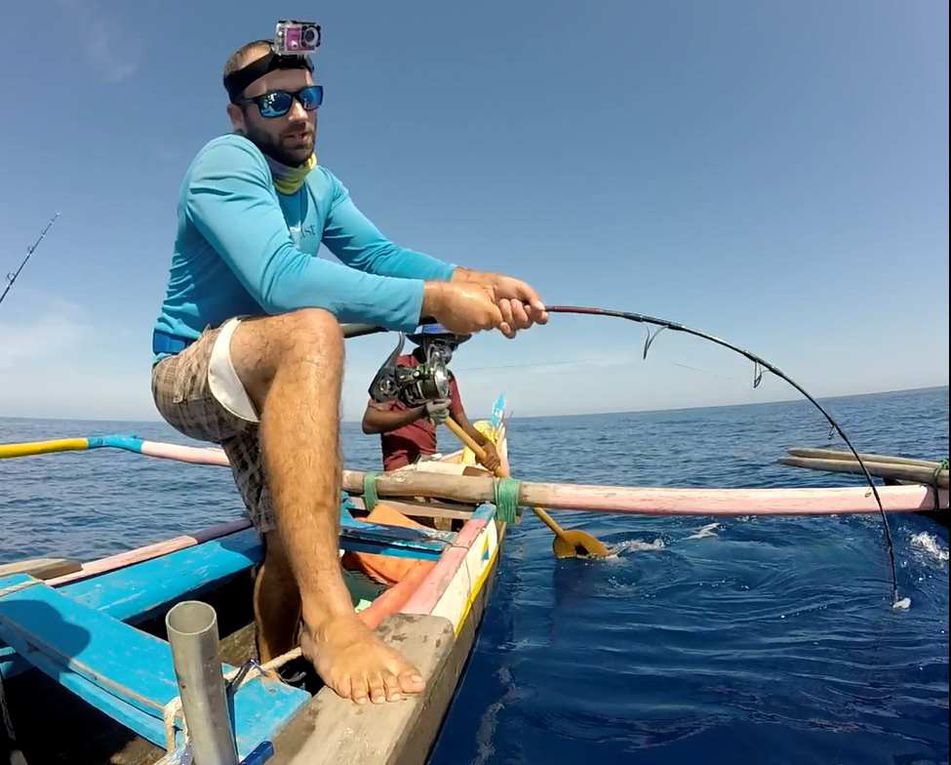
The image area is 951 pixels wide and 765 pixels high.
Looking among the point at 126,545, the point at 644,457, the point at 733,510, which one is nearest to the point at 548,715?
the point at 733,510

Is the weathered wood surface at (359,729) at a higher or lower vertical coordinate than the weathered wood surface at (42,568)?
lower

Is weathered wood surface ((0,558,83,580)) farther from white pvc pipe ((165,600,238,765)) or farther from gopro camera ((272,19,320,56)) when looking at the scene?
gopro camera ((272,19,320,56))

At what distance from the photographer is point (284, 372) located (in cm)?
187

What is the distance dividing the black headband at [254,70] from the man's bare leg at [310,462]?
1294mm

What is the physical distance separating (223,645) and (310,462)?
88.1 inches

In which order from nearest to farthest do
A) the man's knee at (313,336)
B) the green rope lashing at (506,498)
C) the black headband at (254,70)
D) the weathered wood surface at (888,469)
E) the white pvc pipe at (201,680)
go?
the white pvc pipe at (201,680)
the man's knee at (313,336)
the black headband at (254,70)
the weathered wood surface at (888,469)
the green rope lashing at (506,498)

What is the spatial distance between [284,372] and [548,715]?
2341mm

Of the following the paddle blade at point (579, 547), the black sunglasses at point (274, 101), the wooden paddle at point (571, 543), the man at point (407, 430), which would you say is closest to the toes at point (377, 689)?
the black sunglasses at point (274, 101)

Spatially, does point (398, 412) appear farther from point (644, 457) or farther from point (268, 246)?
point (644, 457)

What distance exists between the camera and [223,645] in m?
3.27

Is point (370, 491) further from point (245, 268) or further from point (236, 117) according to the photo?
point (236, 117)

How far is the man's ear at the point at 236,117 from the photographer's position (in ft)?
8.22

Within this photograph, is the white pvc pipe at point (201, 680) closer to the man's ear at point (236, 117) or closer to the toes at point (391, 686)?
the toes at point (391, 686)

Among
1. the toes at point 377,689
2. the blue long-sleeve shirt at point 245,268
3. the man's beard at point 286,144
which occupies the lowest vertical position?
the toes at point 377,689
